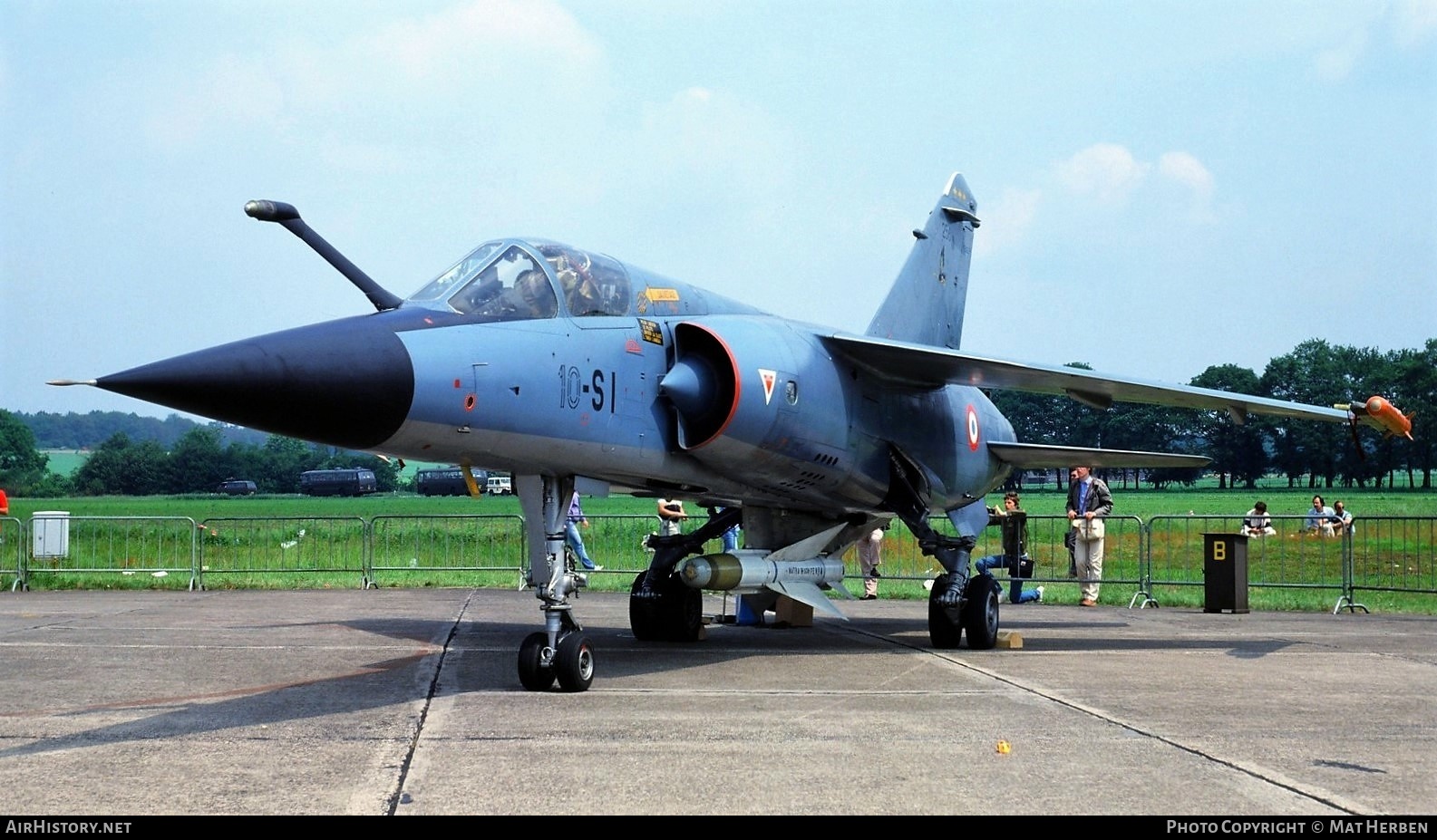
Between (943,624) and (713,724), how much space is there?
514cm

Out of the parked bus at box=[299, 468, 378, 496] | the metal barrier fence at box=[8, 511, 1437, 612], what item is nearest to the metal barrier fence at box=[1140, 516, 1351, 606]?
the metal barrier fence at box=[8, 511, 1437, 612]

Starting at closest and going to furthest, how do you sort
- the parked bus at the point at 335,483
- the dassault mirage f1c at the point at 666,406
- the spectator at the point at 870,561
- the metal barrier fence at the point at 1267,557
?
1. the dassault mirage f1c at the point at 666,406
2. the spectator at the point at 870,561
3. the metal barrier fence at the point at 1267,557
4. the parked bus at the point at 335,483

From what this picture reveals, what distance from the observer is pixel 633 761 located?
5773 millimetres

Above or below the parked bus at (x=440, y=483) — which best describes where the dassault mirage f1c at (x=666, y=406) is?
above

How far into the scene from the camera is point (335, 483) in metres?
73.6

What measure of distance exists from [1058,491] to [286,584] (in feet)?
259

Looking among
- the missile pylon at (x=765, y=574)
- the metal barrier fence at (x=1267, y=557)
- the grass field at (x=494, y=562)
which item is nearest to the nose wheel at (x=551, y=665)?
the missile pylon at (x=765, y=574)

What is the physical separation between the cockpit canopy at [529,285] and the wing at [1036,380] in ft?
8.00

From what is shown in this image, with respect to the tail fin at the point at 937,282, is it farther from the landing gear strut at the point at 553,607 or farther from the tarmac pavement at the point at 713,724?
the landing gear strut at the point at 553,607

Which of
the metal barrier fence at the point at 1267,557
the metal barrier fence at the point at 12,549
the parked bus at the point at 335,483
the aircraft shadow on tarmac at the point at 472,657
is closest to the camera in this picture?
the aircraft shadow on tarmac at the point at 472,657

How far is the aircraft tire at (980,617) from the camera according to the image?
11641 millimetres

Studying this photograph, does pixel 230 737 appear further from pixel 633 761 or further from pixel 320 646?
pixel 320 646

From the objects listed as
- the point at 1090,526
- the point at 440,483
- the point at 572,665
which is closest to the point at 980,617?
the point at 572,665

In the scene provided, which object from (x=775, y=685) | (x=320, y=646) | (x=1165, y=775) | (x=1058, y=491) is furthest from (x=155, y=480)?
(x=1058, y=491)
